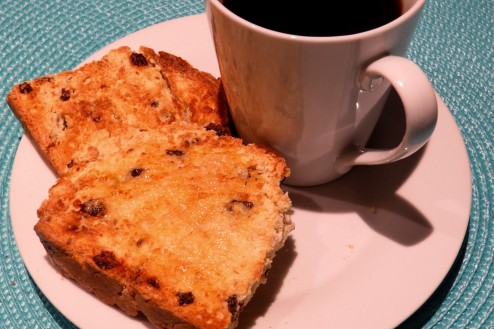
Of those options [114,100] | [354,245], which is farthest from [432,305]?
[114,100]

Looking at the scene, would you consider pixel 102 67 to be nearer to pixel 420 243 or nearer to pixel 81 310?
pixel 81 310

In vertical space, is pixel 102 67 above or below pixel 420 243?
above

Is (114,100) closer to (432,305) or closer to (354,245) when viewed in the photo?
(354,245)

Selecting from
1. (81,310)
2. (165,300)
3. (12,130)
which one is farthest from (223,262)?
(12,130)

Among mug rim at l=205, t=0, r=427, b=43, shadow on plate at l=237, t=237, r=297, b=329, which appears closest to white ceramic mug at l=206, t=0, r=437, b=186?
mug rim at l=205, t=0, r=427, b=43

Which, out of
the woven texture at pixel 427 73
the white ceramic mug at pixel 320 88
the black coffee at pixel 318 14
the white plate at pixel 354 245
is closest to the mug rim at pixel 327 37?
the white ceramic mug at pixel 320 88

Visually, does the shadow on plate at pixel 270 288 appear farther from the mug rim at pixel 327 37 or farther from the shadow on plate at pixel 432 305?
the mug rim at pixel 327 37

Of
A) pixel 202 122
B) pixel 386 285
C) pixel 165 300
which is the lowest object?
pixel 386 285
